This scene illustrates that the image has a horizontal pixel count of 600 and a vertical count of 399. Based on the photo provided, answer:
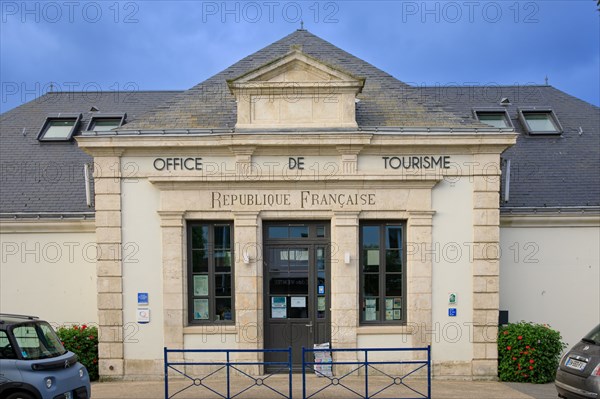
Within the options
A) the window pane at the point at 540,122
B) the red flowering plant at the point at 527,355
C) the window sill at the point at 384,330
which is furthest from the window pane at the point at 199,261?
the window pane at the point at 540,122

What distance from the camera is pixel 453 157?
38.5 feet

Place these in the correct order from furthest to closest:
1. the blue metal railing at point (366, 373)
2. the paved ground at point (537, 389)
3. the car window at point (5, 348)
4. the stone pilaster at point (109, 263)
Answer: the stone pilaster at point (109, 263), the paved ground at point (537, 389), the blue metal railing at point (366, 373), the car window at point (5, 348)

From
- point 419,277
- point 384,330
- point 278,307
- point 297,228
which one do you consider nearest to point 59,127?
point 297,228

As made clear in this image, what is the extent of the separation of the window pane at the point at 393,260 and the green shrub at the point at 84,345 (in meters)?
6.25

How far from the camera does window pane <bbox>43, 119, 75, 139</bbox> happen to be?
16.8 meters

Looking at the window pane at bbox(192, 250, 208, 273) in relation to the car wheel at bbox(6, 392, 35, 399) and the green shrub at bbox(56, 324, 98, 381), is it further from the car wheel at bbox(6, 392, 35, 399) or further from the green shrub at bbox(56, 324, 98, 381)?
the car wheel at bbox(6, 392, 35, 399)

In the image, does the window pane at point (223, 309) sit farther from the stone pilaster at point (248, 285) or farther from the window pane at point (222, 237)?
the window pane at point (222, 237)

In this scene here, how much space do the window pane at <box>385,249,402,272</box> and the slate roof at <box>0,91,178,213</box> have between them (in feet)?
23.8

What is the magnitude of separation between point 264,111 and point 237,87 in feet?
2.35

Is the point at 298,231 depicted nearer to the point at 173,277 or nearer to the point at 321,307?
the point at 321,307

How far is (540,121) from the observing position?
55.5 ft

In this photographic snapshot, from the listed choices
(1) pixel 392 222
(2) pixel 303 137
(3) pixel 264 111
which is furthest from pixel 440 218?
(3) pixel 264 111

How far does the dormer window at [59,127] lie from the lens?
54.8 feet

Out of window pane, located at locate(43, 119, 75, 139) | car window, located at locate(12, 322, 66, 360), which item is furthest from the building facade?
window pane, located at locate(43, 119, 75, 139)
